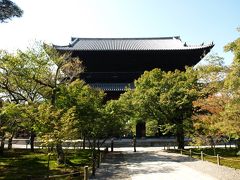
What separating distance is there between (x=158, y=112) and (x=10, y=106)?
15.3 metres

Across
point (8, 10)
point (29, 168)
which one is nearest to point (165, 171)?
point (29, 168)

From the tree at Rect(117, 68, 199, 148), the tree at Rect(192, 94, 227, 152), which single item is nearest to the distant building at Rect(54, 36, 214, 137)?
the tree at Rect(117, 68, 199, 148)

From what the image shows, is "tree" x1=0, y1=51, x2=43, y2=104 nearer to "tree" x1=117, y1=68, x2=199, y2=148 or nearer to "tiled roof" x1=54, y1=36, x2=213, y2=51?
"tree" x1=117, y1=68, x2=199, y2=148

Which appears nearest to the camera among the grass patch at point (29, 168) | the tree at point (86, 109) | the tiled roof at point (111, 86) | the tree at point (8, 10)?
the tree at point (8, 10)

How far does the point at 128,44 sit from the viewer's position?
151 feet

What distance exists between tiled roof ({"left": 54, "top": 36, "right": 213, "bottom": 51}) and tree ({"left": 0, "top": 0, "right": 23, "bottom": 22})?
2568cm

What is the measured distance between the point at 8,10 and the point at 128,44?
32711mm

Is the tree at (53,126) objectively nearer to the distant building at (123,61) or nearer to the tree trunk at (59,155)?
the tree trunk at (59,155)

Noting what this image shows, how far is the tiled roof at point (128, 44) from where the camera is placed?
41.6m

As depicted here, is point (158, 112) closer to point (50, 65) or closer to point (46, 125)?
point (50, 65)

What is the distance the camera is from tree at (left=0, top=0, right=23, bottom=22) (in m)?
14.2

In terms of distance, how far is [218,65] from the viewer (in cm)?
2072

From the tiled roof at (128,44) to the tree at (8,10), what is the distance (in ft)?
84.3

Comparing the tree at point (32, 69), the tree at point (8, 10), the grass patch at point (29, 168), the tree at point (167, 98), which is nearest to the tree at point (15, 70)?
the tree at point (32, 69)
